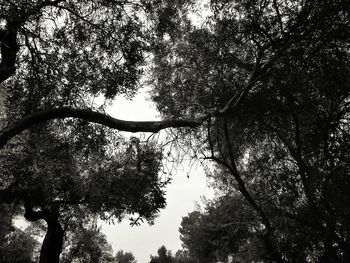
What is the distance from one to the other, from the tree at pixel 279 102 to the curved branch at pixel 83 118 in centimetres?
250

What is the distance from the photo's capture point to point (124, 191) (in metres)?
9.08

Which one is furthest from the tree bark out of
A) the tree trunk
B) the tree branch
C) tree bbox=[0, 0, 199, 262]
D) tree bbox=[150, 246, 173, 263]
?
tree bbox=[150, 246, 173, 263]

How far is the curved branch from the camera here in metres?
5.66

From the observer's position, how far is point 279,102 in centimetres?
1300

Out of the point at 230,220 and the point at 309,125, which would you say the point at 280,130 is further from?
the point at 230,220

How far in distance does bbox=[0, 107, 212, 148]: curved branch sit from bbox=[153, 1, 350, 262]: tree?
2.50m

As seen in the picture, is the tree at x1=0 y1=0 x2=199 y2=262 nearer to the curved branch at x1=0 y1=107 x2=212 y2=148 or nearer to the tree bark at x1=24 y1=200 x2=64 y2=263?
the curved branch at x1=0 y1=107 x2=212 y2=148

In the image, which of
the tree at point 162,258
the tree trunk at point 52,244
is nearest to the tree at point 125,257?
the tree at point 162,258

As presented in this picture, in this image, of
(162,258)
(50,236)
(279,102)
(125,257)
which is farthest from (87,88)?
(125,257)

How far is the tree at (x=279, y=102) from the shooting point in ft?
34.3

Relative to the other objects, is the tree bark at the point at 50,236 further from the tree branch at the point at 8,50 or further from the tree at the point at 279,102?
the tree branch at the point at 8,50

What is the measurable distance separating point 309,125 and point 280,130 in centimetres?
185

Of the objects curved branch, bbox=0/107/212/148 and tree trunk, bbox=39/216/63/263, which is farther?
tree trunk, bbox=39/216/63/263

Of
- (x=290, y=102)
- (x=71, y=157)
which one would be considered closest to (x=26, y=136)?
(x=71, y=157)
